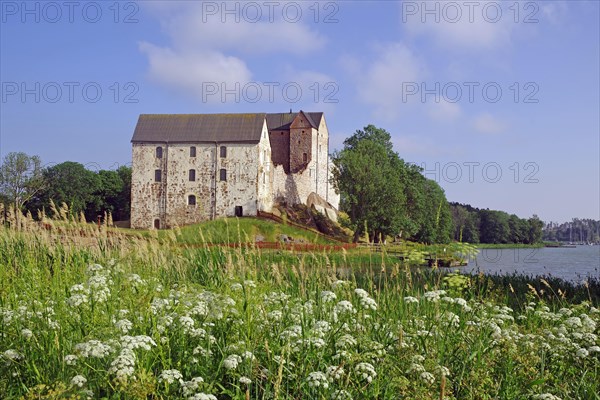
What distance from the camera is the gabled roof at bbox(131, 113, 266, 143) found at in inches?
2061

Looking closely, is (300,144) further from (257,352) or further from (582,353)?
(257,352)

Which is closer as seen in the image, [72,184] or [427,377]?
[427,377]

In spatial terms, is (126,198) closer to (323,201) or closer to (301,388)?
(323,201)


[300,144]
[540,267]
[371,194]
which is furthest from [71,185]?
[540,267]

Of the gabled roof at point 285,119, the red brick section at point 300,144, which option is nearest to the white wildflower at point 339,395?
the red brick section at point 300,144

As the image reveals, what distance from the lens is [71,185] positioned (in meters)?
66.4

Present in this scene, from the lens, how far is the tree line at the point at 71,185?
198 feet

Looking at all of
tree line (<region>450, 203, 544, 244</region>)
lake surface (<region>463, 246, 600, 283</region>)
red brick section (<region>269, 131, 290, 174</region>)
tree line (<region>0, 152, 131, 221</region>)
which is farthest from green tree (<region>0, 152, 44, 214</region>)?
tree line (<region>450, 203, 544, 244</region>)

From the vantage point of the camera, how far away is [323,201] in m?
63.0

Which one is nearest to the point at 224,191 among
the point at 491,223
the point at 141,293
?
the point at 141,293

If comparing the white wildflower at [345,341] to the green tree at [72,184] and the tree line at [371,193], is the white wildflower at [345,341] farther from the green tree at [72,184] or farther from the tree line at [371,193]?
the green tree at [72,184]

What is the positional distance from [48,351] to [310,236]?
4162 centimetres

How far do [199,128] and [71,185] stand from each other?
A: 2332 centimetres

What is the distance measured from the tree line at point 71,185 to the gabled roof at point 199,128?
34.9 feet
